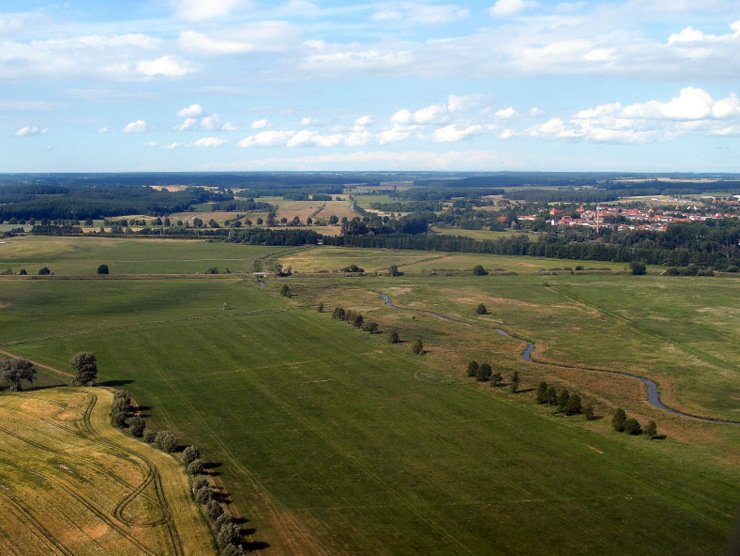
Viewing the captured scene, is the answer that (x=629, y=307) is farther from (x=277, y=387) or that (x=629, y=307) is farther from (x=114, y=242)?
(x=114, y=242)

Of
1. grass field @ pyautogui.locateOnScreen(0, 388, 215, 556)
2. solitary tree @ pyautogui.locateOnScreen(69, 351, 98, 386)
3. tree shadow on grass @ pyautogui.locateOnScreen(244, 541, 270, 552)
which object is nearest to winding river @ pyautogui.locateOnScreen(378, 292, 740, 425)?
tree shadow on grass @ pyautogui.locateOnScreen(244, 541, 270, 552)

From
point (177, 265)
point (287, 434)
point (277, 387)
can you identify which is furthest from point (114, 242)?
point (287, 434)

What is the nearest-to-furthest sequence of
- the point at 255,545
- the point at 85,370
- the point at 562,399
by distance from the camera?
1. the point at 255,545
2. the point at 562,399
3. the point at 85,370

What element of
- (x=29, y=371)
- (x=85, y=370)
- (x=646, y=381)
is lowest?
(x=646, y=381)

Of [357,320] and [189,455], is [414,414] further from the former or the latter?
[357,320]

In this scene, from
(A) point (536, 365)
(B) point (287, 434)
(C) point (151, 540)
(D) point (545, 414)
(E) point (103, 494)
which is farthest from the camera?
(A) point (536, 365)

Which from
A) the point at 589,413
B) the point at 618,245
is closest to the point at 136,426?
the point at 589,413

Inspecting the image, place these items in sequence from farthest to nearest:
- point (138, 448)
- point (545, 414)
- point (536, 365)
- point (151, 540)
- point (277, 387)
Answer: point (536, 365) → point (277, 387) → point (545, 414) → point (138, 448) → point (151, 540)
